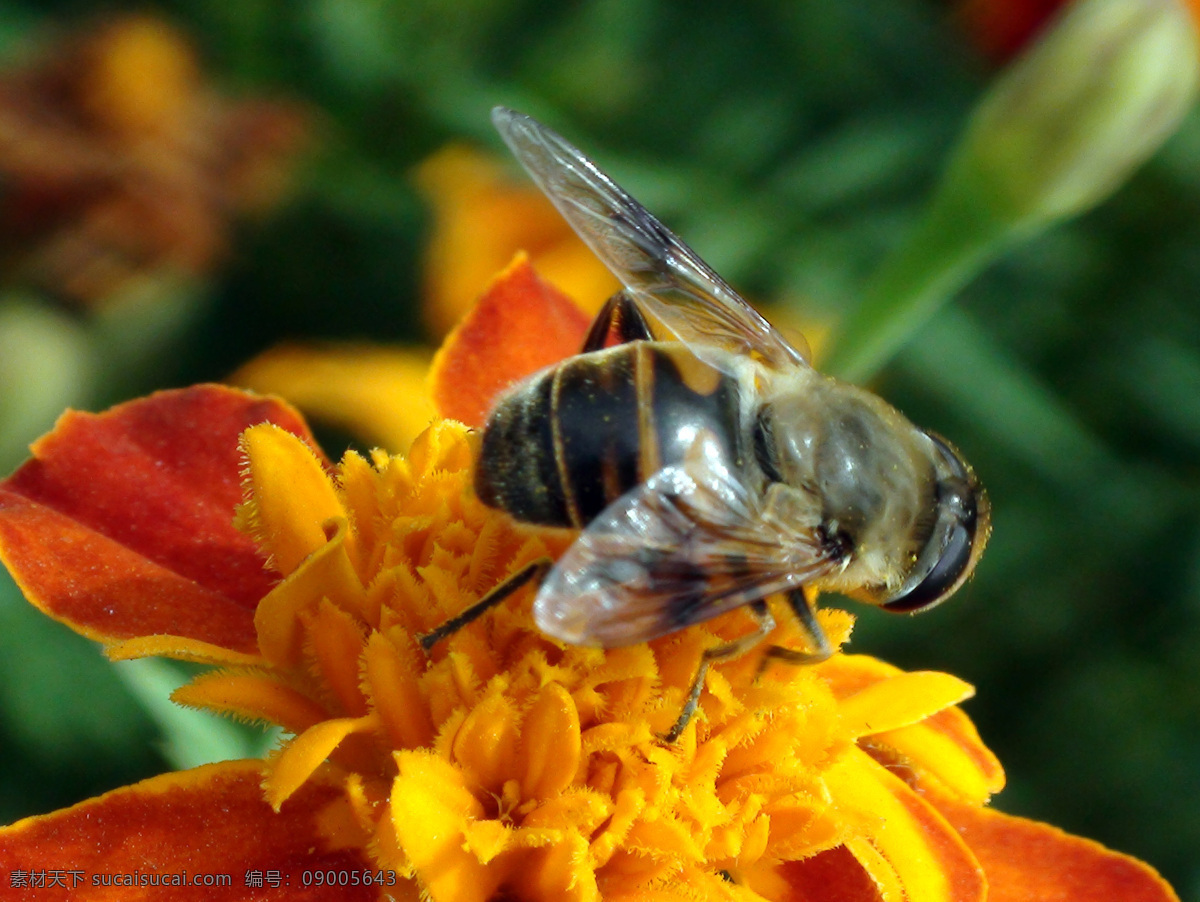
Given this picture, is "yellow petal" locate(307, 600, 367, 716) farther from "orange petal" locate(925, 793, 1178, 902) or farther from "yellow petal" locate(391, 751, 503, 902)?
"orange petal" locate(925, 793, 1178, 902)

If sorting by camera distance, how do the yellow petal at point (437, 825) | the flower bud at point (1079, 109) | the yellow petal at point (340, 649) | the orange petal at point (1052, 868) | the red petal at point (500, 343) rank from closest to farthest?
1. the yellow petal at point (437, 825)
2. the yellow petal at point (340, 649)
3. the orange petal at point (1052, 868)
4. the red petal at point (500, 343)
5. the flower bud at point (1079, 109)

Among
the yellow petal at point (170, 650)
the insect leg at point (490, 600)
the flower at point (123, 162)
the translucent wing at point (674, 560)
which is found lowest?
the flower at point (123, 162)

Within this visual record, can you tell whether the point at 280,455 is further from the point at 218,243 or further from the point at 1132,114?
the point at 218,243

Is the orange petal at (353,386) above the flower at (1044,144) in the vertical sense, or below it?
below

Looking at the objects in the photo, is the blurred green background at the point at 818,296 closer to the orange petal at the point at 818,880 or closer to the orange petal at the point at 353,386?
the orange petal at the point at 353,386

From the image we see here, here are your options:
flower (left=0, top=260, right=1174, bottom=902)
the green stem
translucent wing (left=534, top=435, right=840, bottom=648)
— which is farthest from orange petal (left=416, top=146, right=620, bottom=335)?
translucent wing (left=534, top=435, right=840, bottom=648)

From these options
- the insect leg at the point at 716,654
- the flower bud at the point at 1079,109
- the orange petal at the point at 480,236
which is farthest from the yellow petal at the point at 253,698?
the orange petal at the point at 480,236

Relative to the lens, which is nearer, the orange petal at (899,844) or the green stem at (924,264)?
the orange petal at (899,844)
